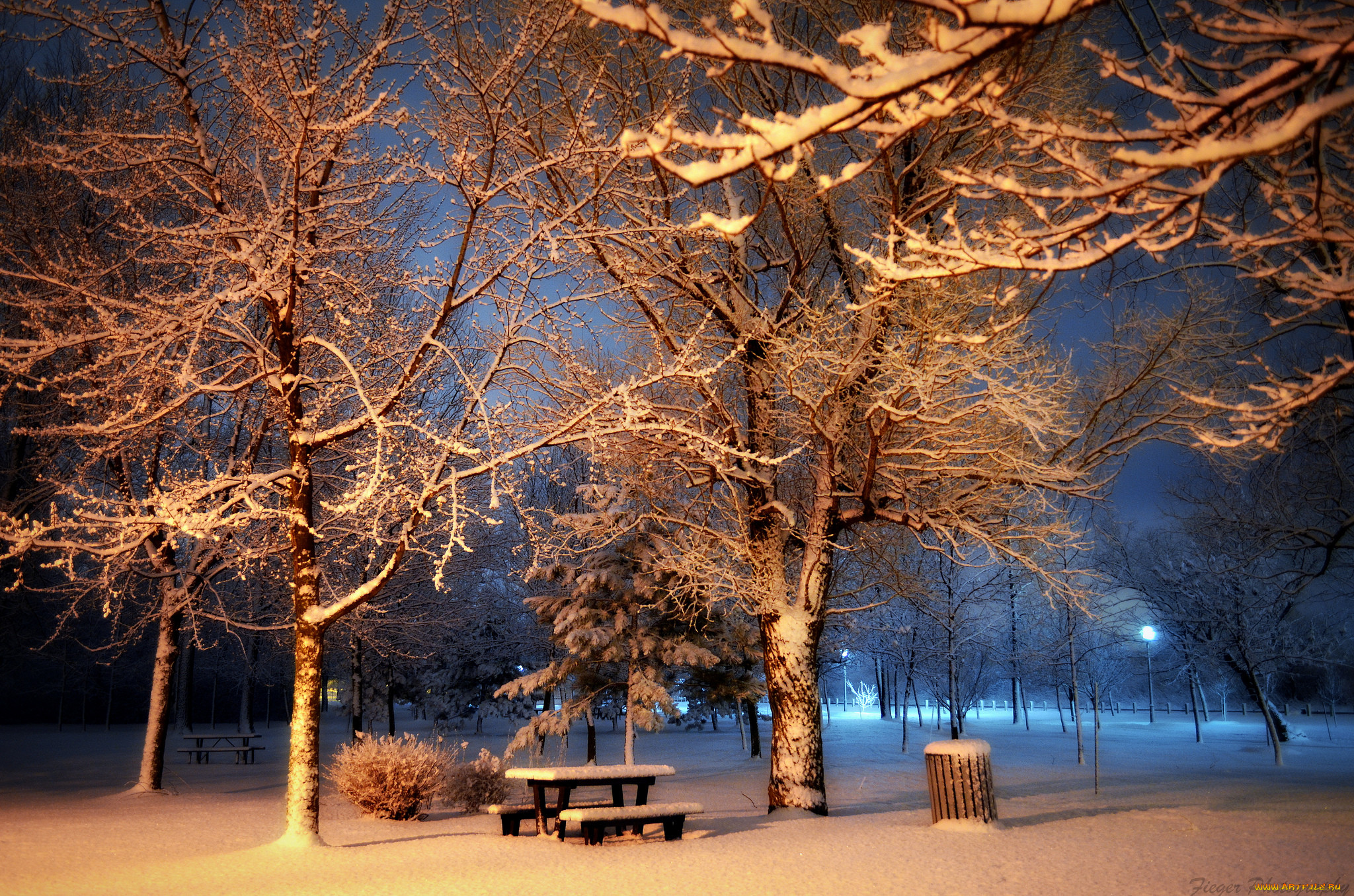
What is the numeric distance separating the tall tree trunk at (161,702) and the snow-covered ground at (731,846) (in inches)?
25.2

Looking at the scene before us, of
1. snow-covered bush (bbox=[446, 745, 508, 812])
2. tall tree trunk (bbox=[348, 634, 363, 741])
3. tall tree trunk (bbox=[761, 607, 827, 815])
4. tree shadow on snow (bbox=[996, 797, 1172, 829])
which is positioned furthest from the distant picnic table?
tree shadow on snow (bbox=[996, 797, 1172, 829])

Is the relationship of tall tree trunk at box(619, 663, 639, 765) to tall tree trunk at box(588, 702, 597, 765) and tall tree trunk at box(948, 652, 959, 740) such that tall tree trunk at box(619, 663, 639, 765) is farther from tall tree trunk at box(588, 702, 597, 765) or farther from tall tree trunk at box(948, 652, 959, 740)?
tall tree trunk at box(948, 652, 959, 740)

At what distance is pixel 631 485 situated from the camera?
11.9 meters

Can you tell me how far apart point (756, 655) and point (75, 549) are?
15514mm

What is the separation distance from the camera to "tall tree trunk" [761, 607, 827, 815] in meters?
10.1

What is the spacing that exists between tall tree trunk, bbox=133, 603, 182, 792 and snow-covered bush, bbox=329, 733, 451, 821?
4.97 meters

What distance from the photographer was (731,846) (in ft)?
24.7

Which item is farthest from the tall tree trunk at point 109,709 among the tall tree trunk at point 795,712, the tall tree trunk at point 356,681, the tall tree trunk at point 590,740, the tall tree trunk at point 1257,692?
the tall tree trunk at point 1257,692

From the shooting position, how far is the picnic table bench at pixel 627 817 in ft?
25.3

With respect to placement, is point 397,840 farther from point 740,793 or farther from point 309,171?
point 740,793

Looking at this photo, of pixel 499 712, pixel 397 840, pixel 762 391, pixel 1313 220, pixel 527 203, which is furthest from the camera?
pixel 499 712

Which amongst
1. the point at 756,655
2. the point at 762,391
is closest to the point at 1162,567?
the point at 756,655

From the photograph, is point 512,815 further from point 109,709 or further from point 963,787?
point 109,709

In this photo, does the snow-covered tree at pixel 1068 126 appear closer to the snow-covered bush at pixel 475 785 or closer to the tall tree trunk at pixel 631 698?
the snow-covered bush at pixel 475 785
